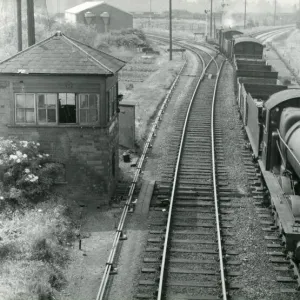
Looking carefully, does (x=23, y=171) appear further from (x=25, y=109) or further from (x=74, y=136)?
(x=25, y=109)

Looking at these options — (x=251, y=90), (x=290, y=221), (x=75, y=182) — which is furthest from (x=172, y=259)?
(x=251, y=90)

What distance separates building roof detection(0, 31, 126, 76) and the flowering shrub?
2.13m

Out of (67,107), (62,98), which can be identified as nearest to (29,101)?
(62,98)

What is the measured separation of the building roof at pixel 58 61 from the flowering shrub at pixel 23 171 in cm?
213

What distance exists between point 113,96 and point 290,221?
25.5ft

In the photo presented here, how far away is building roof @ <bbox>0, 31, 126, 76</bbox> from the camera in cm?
1498

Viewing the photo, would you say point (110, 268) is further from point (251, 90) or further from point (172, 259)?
point (251, 90)

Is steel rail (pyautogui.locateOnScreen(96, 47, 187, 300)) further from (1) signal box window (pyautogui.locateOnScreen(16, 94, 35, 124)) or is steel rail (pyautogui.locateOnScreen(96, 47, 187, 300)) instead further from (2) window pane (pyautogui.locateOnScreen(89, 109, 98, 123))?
(1) signal box window (pyautogui.locateOnScreen(16, 94, 35, 124))

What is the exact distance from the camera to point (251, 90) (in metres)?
22.8

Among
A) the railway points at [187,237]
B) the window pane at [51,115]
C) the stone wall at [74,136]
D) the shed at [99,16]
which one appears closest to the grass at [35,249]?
the stone wall at [74,136]

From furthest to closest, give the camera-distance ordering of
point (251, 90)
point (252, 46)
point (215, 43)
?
point (215, 43) < point (252, 46) < point (251, 90)

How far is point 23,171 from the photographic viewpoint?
1490cm

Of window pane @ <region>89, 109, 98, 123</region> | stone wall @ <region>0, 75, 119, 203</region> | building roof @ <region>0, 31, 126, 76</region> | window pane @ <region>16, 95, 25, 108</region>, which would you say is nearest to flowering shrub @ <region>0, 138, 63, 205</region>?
stone wall @ <region>0, 75, 119, 203</region>

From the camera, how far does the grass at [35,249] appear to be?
10.6m
